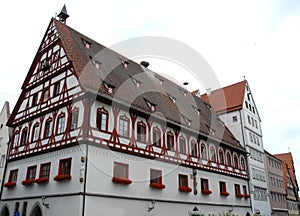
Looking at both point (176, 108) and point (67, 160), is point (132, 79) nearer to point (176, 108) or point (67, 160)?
point (176, 108)

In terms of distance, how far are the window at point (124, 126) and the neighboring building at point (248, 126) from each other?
18945mm

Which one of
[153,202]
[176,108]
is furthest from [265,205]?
[153,202]

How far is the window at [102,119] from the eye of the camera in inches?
715

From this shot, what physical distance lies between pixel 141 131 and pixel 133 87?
13.3ft

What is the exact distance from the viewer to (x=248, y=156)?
111 ft

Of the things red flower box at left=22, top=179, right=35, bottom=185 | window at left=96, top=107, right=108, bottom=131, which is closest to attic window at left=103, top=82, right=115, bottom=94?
window at left=96, top=107, right=108, bottom=131

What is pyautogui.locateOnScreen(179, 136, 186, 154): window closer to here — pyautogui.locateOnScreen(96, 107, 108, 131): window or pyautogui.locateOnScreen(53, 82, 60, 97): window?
pyautogui.locateOnScreen(96, 107, 108, 131): window

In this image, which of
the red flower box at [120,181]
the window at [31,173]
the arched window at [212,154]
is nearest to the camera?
the red flower box at [120,181]

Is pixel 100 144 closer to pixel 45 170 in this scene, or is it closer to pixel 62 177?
pixel 62 177

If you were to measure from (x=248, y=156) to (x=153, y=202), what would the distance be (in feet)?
58.6

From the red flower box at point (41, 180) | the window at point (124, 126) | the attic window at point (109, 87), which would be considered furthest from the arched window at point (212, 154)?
the red flower box at point (41, 180)

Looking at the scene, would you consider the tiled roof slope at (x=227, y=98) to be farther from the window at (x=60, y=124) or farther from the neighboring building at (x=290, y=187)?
the window at (x=60, y=124)

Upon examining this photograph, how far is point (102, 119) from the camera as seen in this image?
60.7ft

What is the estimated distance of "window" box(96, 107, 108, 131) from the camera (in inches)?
715
